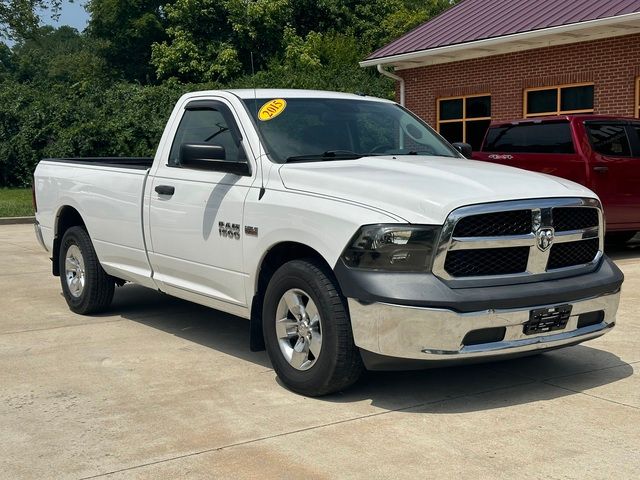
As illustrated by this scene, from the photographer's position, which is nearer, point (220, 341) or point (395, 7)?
point (220, 341)

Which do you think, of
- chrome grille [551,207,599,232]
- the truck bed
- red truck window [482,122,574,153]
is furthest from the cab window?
red truck window [482,122,574,153]

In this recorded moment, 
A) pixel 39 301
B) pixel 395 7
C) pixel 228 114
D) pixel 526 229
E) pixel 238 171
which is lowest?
pixel 39 301

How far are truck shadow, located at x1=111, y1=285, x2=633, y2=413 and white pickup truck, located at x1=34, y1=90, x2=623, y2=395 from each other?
360mm

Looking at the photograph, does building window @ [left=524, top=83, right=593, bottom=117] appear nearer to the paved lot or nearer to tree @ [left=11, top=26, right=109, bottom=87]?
the paved lot

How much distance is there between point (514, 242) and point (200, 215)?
2309 mm

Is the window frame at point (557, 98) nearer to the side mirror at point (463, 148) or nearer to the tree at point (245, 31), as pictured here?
the side mirror at point (463, 148)

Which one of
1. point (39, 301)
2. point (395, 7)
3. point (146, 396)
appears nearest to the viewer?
point (146, 396)

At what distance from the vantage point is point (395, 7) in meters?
45.4

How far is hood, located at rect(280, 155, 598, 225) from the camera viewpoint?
4754 mm

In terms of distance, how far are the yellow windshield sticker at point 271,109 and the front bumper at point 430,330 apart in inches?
71.7

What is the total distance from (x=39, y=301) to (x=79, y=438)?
4453 mm

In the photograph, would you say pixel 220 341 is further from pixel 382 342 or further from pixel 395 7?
pixel 395 7

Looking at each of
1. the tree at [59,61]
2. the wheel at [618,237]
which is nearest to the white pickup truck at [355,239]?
the wheel at [618,237]

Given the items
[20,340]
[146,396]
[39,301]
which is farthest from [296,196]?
[39,301]
